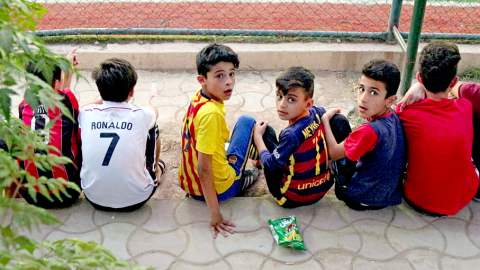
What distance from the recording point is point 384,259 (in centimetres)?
251

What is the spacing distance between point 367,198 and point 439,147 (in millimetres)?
493

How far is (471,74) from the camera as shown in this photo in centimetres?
440

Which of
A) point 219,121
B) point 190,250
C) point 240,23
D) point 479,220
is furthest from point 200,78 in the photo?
point 240,23

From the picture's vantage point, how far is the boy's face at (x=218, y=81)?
2590 millimetres

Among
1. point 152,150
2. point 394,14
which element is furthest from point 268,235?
point 394,14

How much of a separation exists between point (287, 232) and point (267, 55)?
226cm

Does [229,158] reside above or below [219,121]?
below

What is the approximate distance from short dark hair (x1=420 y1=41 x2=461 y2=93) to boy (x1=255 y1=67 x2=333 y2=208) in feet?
2.05

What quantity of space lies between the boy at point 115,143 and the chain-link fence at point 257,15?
2900 mm

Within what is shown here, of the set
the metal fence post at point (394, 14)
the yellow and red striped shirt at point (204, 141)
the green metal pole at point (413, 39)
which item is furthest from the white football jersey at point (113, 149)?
the metal fence post at point (394, 14)

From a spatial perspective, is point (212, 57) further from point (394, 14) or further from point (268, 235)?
point (394, 14)

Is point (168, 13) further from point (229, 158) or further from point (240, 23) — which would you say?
point (229, 158)

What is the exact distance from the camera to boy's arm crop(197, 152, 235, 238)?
2.47m

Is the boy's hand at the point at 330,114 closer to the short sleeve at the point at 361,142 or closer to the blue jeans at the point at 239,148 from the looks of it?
the short sleeve at the point at 361,142
